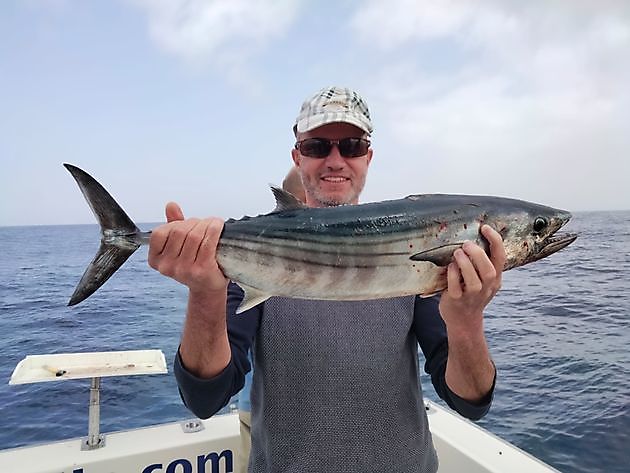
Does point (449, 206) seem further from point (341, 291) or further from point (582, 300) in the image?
point (582, 300)

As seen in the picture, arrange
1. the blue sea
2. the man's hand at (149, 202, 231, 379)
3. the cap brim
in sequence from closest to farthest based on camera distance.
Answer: the man's hand at (149, 202, 231, 379)
the cap brim
the blue sea

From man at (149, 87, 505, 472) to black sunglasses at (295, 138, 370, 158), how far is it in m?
0.92

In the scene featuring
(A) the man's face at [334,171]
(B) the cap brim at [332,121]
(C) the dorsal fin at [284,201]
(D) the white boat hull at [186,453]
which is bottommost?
(D) the white boat hull at [186,453]

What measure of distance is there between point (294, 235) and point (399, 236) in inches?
19.5

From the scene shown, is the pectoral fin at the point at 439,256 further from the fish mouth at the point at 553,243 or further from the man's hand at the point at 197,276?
the man's hand at the point at 197,276

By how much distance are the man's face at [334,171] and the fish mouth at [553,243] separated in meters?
1.14

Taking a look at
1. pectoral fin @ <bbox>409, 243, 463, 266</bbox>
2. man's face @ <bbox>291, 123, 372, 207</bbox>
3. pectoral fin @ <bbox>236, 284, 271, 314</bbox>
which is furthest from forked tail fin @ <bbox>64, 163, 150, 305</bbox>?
pectoral fin @ <bbox>409, 243, 463, 266</bbox>

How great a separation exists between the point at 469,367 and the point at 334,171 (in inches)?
53.1

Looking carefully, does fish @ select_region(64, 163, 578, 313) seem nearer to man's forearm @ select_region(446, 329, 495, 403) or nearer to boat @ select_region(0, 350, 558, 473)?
man's forearm @ select_region(446, 329, 495, 403)

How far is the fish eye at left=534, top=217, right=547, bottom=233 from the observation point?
2457 mm

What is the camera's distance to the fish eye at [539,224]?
2457mm

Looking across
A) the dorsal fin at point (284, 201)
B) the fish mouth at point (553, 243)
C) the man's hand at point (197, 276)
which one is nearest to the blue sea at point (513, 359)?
the fish mouth at point (553, 243)

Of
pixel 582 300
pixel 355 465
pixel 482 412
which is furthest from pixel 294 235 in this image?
pixel 582 300

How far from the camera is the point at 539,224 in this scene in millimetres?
2463
